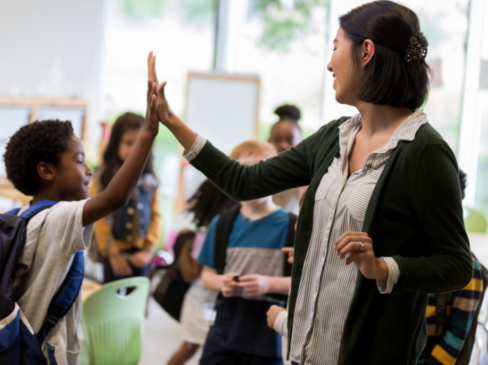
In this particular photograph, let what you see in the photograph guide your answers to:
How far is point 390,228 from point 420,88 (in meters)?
0.34

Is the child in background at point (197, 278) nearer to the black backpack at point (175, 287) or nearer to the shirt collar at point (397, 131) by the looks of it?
the black backpack at point (175, 287)

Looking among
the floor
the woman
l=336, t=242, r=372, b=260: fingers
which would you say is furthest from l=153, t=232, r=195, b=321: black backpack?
l=336, t=242, r=372, b=260: fingers

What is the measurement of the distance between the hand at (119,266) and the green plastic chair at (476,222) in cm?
229

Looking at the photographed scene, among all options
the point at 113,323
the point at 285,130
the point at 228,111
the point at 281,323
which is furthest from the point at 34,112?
the point at 281,323

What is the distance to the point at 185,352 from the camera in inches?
100.0

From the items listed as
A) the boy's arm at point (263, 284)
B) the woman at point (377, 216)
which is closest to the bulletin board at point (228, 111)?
the boy's arm at point (263, 284)

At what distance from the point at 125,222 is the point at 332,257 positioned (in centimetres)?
212

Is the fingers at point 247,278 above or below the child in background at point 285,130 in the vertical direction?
below

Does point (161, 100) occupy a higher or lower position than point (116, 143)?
higher

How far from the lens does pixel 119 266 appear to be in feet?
9.79

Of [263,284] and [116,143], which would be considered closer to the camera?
[263,284]

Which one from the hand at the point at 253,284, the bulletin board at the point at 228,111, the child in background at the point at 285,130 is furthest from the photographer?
the bulletin board at the point at 228,111

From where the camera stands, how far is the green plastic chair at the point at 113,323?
1863 millimetres

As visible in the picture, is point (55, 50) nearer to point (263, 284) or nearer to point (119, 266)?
point (119, 266)
